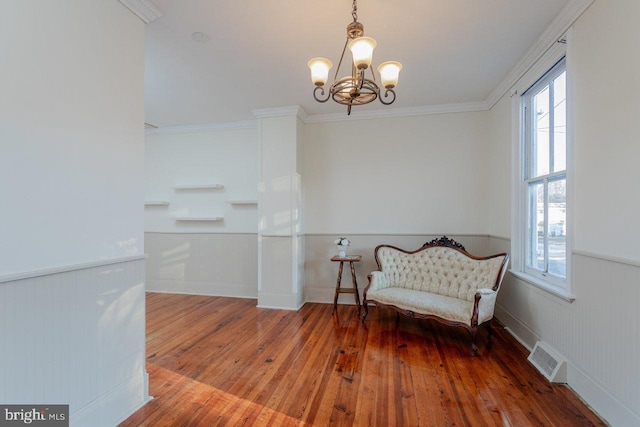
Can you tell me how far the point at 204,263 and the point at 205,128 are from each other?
2227mm

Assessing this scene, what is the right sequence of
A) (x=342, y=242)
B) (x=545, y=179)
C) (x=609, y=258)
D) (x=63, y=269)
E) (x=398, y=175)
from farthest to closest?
(x=398, y=175), (x=342, y=242), (x=545, y=179), (x=609, y=258), (x=63, y=269)

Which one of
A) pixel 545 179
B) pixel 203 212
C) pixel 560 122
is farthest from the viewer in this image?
pixel 203 212

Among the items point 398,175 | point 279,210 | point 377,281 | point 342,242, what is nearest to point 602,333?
point 377,281

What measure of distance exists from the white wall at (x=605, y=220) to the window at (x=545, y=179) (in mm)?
294

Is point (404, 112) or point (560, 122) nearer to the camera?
point (560, 122)

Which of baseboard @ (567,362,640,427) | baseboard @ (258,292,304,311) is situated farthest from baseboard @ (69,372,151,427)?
baseboard @ (567,362,640,427)

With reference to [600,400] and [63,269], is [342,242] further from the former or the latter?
[63,269]

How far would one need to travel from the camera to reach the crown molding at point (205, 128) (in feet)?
15.6

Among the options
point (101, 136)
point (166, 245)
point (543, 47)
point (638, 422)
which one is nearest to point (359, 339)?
point (638, 422)

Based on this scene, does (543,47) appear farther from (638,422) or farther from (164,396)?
(164,396)

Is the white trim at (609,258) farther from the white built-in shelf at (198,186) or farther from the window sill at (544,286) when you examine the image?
the white built-in shelf at (198,186)

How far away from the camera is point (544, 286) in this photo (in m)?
2.60

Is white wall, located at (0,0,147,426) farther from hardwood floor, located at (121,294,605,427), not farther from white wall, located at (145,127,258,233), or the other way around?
white wall, located at (145,127,258,233)

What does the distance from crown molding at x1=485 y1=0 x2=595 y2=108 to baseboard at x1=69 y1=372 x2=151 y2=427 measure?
159 inches
